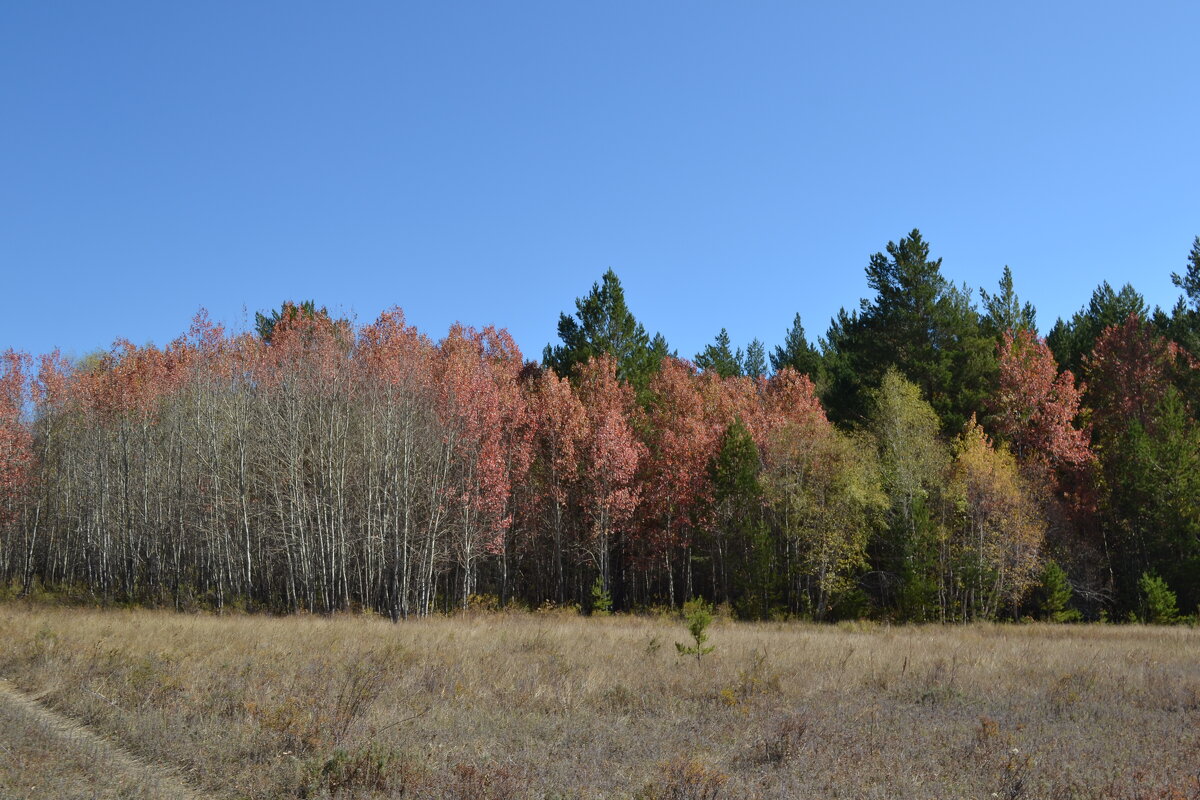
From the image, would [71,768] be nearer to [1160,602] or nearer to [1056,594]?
[1056,594]

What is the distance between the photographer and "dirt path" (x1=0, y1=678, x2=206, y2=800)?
7.39 m

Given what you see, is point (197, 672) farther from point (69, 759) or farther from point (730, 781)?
point (730, 781)

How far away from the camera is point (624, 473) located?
39094 millimetres

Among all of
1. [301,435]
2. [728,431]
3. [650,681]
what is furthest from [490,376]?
[650,681]

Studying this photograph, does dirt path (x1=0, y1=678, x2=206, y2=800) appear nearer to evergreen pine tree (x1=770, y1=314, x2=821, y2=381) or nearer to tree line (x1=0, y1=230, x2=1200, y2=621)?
tree line (x1=0, y1=230, x2=1200, y2=621)

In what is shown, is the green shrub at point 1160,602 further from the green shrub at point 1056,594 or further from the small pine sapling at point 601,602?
the small pine sapling at point 601,602

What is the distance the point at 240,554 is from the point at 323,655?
23951 millimetres

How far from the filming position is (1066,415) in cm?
3956

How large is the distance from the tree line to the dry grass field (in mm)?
15362

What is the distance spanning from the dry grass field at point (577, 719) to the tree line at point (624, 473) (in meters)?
15.4

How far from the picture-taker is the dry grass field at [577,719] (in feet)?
26.7

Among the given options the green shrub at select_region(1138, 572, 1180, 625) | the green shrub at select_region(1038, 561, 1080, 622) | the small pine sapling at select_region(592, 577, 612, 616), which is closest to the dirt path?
the small pine sapling at select_region(592, 577, 612, 616)

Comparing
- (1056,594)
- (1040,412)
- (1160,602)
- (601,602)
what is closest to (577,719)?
(601,602)

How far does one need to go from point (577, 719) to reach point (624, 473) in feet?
89.9
